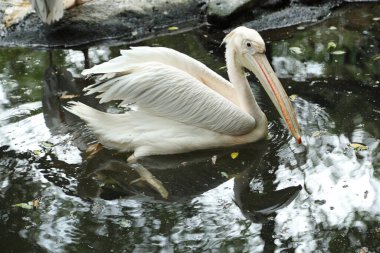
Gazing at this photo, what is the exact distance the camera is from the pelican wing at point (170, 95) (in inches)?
158

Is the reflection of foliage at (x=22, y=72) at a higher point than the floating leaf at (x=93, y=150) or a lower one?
lower

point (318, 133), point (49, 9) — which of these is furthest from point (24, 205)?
point (49, 9)

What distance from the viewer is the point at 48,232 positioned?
3395mm

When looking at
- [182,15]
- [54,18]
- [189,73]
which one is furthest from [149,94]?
[182,15]

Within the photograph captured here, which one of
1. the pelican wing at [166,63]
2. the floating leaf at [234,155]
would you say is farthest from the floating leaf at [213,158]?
the pelican wing at [166,63]

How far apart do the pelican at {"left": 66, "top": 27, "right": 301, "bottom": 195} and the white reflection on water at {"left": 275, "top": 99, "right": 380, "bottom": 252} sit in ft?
0.76

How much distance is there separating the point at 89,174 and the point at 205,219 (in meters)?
0.96

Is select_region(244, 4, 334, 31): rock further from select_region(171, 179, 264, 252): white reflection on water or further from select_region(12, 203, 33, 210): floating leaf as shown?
select_region(12, 203, 33, 210): floating leaf

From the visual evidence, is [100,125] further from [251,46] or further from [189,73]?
[251,46]

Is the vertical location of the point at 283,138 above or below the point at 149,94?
below

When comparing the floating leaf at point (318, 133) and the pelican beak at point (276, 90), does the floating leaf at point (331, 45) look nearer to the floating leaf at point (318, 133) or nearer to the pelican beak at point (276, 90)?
the floating leaf at point (318, 133)

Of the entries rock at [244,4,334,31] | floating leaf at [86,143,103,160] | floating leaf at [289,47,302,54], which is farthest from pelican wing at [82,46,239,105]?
rock at [244,4,334,31]

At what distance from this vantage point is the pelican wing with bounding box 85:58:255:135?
401 centimetres

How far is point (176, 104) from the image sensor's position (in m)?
4.08
